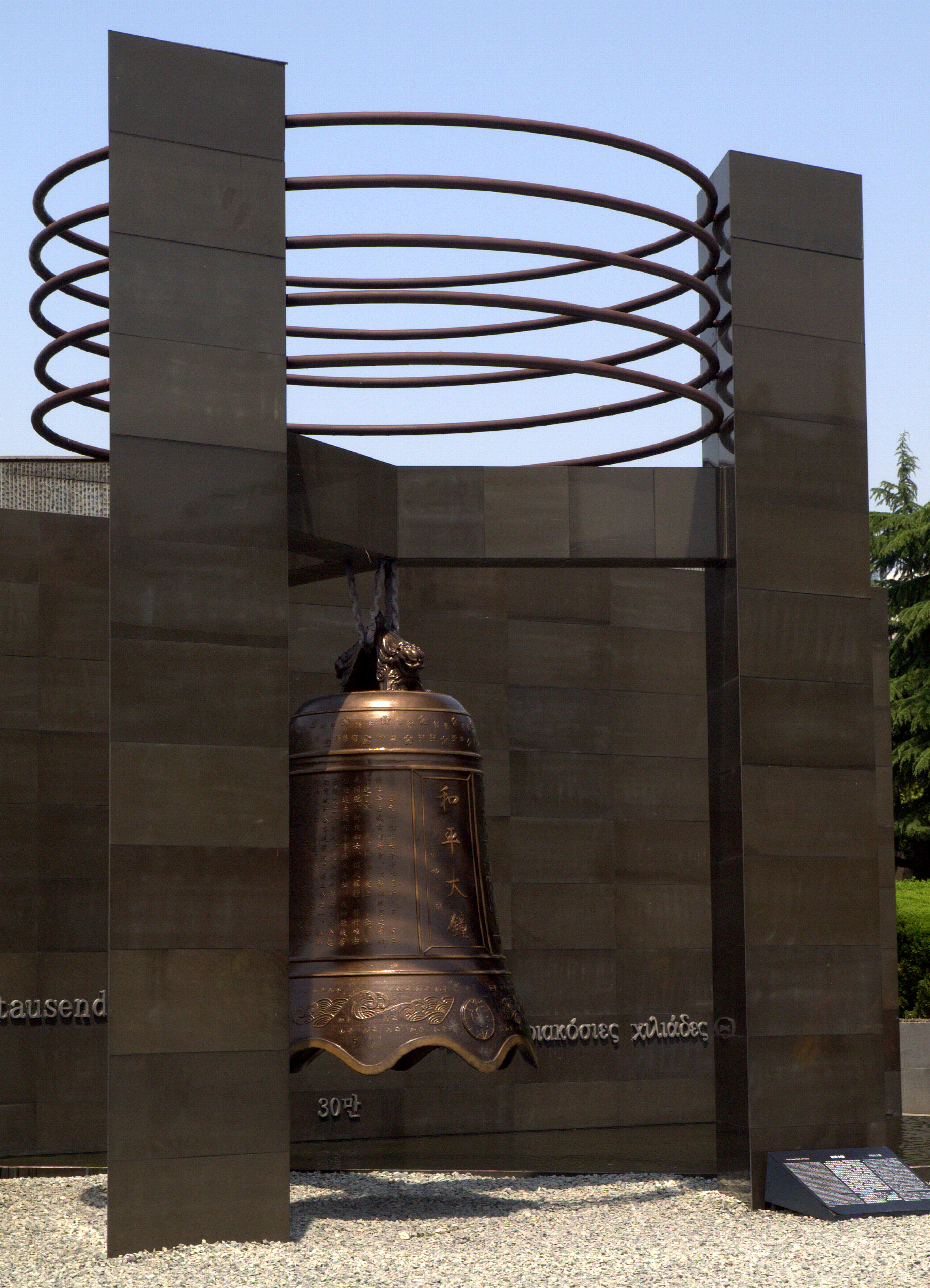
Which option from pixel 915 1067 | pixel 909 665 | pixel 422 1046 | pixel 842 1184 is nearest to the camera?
pixel 422 1046

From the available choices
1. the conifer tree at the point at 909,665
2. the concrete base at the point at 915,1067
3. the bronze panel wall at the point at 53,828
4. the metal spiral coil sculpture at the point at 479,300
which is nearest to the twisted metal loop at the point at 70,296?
the metal spiral coil sculpture at the point at 479,300

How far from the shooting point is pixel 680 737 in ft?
57.5

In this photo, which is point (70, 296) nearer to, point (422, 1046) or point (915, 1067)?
point (422, 1046)

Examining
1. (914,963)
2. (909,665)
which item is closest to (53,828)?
(914,963)

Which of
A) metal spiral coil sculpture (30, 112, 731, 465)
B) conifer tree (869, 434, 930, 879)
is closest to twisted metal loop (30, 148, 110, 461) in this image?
metal spiral coil sculpture (30, 112, 731, 465)

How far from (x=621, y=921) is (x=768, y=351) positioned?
790 cm

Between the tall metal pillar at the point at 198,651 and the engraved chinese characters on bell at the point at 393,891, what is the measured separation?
227mm

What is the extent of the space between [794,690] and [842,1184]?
10.2ft

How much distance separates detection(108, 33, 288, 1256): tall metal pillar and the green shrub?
13.0 metres

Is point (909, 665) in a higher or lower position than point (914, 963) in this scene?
higher

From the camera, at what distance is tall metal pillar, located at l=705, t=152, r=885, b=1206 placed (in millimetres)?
10312

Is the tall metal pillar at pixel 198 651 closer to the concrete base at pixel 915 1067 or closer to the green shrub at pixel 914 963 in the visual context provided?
the concrete base at pixel 915 1067

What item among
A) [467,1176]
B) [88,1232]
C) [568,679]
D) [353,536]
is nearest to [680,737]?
[568,679]

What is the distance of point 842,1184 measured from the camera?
984 centimetres
